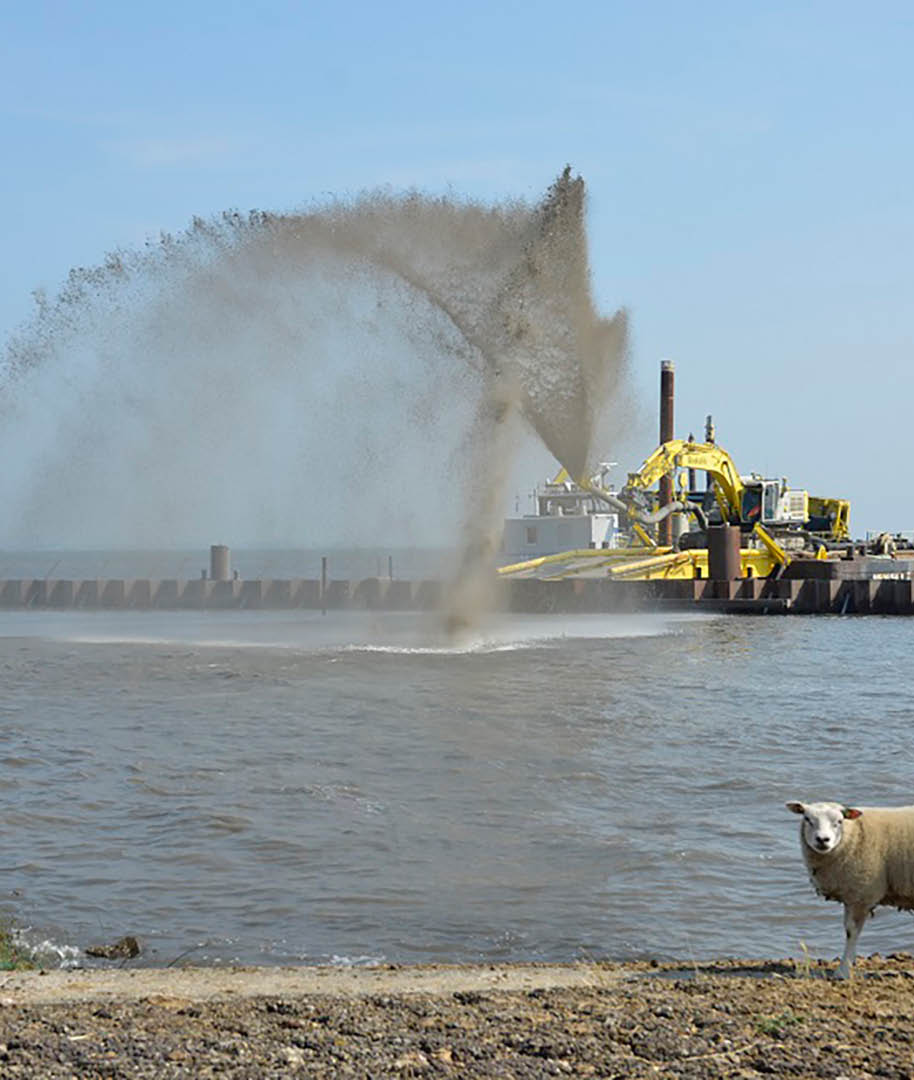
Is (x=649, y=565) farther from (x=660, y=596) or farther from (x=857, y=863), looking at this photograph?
(x=857, y=863)

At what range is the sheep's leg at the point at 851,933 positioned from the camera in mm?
7446

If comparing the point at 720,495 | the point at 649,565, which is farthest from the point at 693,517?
the point at 649,565

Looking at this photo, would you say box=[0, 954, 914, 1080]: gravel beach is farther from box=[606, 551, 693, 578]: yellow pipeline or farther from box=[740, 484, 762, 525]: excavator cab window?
box=[740, 484, 762, 525]: excavator cab window

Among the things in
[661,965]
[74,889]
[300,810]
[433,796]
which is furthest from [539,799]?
[661,965]

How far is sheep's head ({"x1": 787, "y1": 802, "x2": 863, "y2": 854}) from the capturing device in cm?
745

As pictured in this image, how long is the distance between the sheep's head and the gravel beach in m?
0.69

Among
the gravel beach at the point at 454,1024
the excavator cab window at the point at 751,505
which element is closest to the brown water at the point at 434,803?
the gravel beach at the point at 454,1024

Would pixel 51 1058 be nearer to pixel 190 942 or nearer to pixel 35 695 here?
pixel 190 942

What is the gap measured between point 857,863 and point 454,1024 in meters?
2.61

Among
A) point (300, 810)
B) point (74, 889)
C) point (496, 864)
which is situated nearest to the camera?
point (74, 889)

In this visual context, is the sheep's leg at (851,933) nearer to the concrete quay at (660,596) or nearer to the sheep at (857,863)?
the sheep at (857,863)

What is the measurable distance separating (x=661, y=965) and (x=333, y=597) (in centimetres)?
5084

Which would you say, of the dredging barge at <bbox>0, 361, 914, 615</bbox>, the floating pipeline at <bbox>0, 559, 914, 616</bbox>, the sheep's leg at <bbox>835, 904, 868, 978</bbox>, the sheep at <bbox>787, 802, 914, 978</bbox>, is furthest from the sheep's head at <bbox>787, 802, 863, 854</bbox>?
the dredging barge at <bbox>0, 361, 914, 615</bbox>

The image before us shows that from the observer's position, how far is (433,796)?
14656mm
